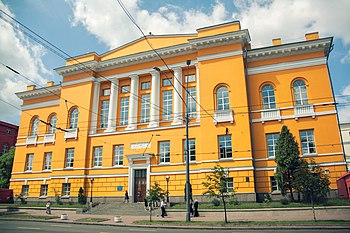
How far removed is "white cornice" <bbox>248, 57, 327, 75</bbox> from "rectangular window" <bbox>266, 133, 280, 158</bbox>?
678 cm

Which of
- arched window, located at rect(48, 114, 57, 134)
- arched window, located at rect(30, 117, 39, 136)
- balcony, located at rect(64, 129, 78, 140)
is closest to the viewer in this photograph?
balcony, located at rect(64, 129, 78, 140)

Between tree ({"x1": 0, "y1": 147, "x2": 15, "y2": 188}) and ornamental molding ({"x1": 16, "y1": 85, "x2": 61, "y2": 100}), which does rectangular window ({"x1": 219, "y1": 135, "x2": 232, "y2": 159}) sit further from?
tree ({"x1": 0, "y1": 147, "x2": 15, "y2": 188})

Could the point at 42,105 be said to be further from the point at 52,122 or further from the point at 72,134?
the point at 72,134

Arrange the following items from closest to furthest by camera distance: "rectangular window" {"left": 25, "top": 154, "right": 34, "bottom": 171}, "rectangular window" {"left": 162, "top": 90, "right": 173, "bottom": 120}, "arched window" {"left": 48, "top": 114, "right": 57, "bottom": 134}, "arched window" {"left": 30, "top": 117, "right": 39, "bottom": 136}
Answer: "rectangular window" {"left": 162, "top": 90, "right": 173, "bottom": 120} → "rectangular window" {"left": 25, "top": 154, "right": 34, "bottom": 171} → "arched window" {"left": 48, "top": 114, "right": 57, "bottom": 134} → "arched window" {"left": 30, "top": 117, "right": 39, "bottom": 136}

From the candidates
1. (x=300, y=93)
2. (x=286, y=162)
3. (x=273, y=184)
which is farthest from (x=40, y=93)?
(x=300, y=93)

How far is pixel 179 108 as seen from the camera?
3012cm

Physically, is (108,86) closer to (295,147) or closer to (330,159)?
(295,147)

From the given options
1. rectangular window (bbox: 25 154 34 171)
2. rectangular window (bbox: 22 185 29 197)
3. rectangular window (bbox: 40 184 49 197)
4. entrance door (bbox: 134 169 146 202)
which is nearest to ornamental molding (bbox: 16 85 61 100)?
rectangular window (bbox: 25 154 34 171)

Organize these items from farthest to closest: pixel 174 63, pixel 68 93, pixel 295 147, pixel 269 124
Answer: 1. pixel 68 93
2. pixel 174 63
3. pixel 269 124
4. pixel 295 147

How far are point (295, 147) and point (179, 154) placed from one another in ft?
37.3

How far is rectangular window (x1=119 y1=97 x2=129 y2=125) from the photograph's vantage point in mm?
33094

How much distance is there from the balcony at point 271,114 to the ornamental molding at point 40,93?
91.5 feet

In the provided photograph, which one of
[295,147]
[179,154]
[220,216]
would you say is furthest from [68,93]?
[295,147]

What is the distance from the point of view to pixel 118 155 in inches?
1249
